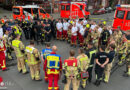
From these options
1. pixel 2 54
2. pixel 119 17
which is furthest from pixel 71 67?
pixel 119 17

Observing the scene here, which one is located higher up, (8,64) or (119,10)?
(119,10)

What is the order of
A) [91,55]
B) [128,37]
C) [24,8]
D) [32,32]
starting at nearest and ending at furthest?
[91,55] < [128,37] < [32,32] < [24,8]

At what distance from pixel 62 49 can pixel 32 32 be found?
296 centimetres

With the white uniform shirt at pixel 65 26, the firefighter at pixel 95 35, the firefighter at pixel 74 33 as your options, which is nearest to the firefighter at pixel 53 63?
the firefighter at pixel 95 35

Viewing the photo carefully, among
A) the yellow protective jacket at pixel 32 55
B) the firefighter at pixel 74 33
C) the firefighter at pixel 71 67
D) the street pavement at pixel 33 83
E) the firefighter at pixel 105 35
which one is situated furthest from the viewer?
the firefighter at pixel 74 33

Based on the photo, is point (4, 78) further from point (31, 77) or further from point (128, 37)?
point (128, 37)

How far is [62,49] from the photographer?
8266mm

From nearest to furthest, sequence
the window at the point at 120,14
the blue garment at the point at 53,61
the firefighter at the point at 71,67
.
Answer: the firefighter at the point at 71,67 < the blue garment at the point at 53,61 < the window at the point at 120,14

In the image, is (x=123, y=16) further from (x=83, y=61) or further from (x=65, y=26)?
(x=83, y=61)

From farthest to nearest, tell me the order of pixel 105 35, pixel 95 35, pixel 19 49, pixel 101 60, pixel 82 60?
1. pixel 95 35
2. pixel 105 35
3. pixel 19 49
4. pixel 101 60
5. pixel 82 60

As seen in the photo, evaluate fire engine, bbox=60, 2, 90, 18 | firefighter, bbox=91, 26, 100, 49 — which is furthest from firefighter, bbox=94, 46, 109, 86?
fire engine, bbox=60, 2, 90, 18

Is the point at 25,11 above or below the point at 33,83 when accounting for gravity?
above

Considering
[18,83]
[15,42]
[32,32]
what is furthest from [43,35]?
[18,83]

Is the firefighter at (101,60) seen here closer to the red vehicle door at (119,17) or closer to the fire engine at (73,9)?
the red vehicle door at (119,17)
